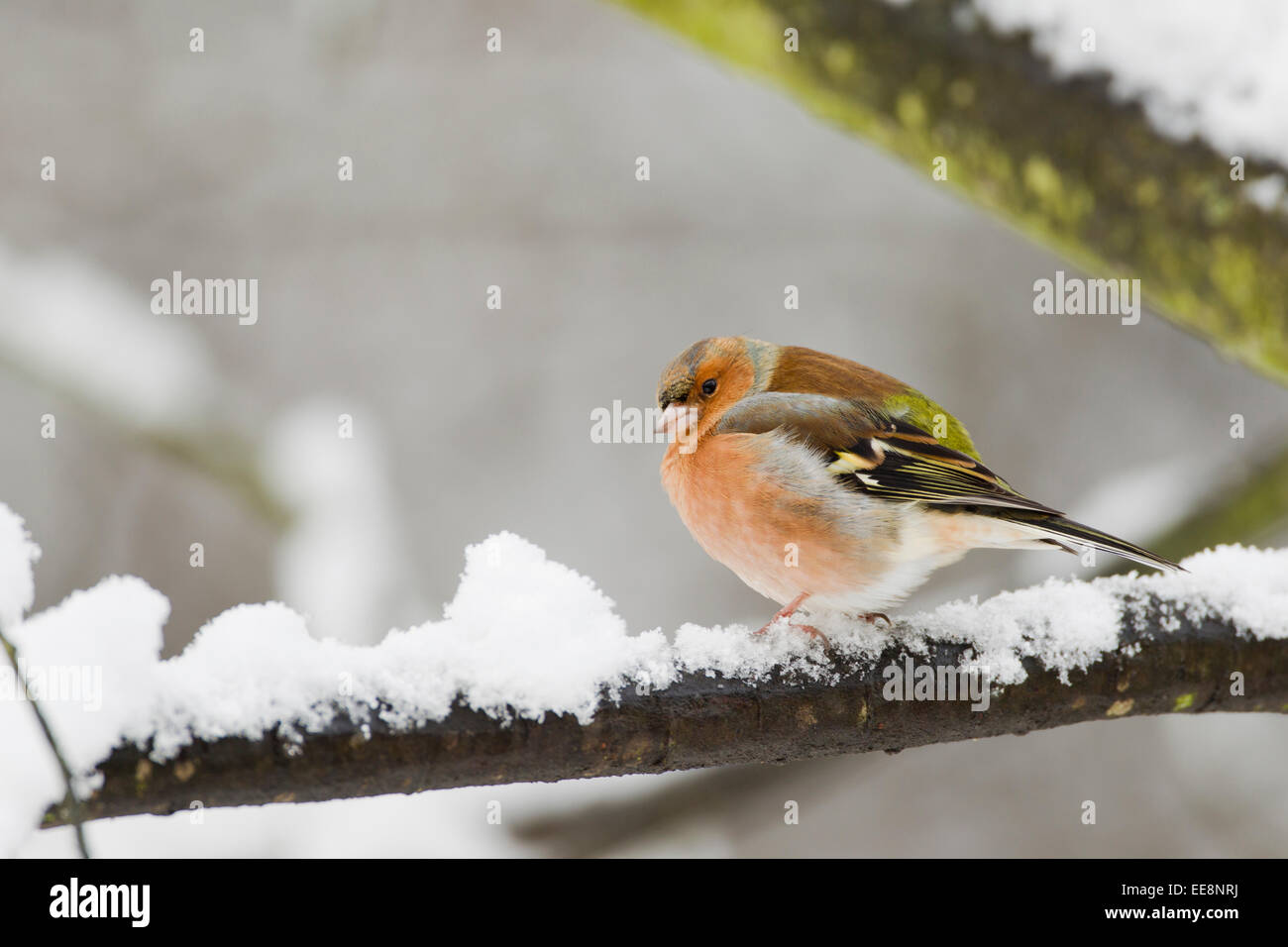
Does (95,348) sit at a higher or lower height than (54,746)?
higher

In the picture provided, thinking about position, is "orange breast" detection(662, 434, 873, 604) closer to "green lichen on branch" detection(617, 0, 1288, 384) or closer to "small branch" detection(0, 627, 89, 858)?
"green lichen on branch" detection(617, 0, 1288, 384)

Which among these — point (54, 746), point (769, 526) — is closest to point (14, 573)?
point (54, 746)

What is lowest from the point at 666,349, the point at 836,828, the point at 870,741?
the point at 836,828

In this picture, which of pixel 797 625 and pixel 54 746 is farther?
pixel 797 625

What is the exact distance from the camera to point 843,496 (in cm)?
233

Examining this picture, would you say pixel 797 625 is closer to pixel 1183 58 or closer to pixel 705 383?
pixel 705 383

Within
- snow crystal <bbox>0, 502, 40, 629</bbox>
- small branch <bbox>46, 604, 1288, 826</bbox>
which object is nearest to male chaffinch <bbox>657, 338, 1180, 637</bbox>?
small branch <bbox>46, 604, 1288, 826</bbox>

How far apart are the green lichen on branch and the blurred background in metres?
4.05

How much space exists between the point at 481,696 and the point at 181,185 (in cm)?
585

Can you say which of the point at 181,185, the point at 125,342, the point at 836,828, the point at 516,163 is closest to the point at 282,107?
the point at 181,185

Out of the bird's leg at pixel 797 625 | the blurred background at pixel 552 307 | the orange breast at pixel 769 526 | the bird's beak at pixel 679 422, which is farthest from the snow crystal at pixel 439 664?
the blurred background at pixel 552 307

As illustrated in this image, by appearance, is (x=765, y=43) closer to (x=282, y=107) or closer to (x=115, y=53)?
(x=282, y=107)

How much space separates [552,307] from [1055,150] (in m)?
5.20
